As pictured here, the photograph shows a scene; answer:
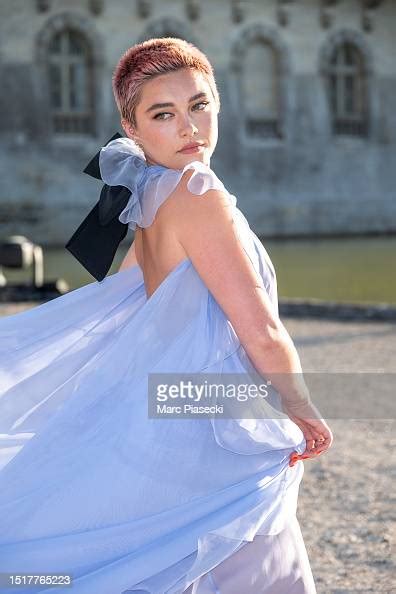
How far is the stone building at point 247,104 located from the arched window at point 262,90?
3cm

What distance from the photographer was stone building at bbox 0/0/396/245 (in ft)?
68.7

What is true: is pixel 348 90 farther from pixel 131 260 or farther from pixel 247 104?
pixel 131 260

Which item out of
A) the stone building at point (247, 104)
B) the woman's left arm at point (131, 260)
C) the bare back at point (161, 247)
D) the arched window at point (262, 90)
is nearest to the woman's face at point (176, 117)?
the bare back at point (161, 247)

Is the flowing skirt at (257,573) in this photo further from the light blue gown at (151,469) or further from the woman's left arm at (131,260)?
the woman's left arm at (131,260)

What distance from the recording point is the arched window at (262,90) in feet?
76.0

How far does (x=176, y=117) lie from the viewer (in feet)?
7.77

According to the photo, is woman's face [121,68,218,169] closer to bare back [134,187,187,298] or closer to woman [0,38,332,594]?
woman [0,38,332,594]

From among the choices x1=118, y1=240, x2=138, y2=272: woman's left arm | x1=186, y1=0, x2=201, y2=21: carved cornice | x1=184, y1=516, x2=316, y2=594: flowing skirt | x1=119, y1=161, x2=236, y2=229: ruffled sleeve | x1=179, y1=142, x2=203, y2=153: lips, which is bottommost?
x1=186, y1=0, x2=201, y2=21: carved cornice

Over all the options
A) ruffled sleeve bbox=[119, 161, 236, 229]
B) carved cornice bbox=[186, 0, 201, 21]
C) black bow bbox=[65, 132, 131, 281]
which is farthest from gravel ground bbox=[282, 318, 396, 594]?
carved cornice bbox=[186, 0, 201, 21]

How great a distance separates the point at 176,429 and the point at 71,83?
19.8 meters

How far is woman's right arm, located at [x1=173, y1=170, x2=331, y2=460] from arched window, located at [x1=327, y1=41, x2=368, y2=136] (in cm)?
2222

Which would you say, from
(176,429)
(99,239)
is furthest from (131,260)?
(176,429)

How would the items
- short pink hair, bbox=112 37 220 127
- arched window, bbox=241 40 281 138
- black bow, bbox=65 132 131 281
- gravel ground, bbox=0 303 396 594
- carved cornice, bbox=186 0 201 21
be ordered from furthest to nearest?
arched window, bbox=241 40 281 138
carved cornice, bbox=186 0 201 21
gravel ground, bbox=0 303 396 594
black bow, bbox=65 132 131 281
short pink hair, bbox=112 37 220 127

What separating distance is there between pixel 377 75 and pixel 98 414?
22.8 m
